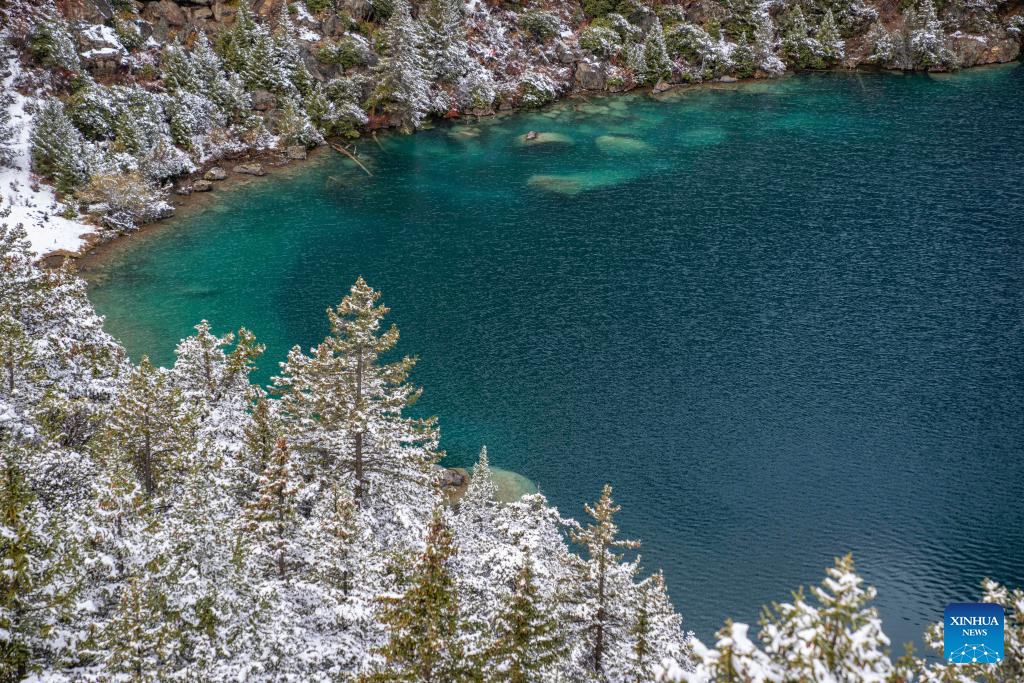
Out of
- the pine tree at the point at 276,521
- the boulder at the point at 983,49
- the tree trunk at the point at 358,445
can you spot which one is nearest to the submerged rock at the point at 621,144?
the boulder at the point at 983,49

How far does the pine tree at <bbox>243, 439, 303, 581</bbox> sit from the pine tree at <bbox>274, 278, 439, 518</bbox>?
6.11 m

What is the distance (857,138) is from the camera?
3794 inches

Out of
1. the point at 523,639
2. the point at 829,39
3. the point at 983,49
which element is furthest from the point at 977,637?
the point at 983,49

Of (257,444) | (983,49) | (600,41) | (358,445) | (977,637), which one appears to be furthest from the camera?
(983,49)

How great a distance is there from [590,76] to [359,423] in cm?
9715

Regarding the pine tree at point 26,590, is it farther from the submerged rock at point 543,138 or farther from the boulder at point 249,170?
the submerged rock at point 543,138

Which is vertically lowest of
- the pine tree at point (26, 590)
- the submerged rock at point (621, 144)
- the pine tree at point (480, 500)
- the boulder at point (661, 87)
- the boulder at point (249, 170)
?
the pine tree at point (480, 500)

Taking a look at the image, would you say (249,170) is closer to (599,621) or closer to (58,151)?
(58,151)

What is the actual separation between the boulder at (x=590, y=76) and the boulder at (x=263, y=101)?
4650 centimetres

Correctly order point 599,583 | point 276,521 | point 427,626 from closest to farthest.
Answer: point 427,626 → point 276,521 → point 599,583

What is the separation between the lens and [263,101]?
3676 inches

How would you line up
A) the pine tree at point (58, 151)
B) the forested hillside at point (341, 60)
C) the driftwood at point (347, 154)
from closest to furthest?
1. the pine tree at point (58, 151)
2. the forested hillside at point (341, 60)
3. the driftwood at point (347, 154)

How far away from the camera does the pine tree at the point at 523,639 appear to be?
75.5 feet

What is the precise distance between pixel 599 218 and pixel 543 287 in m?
16.3
